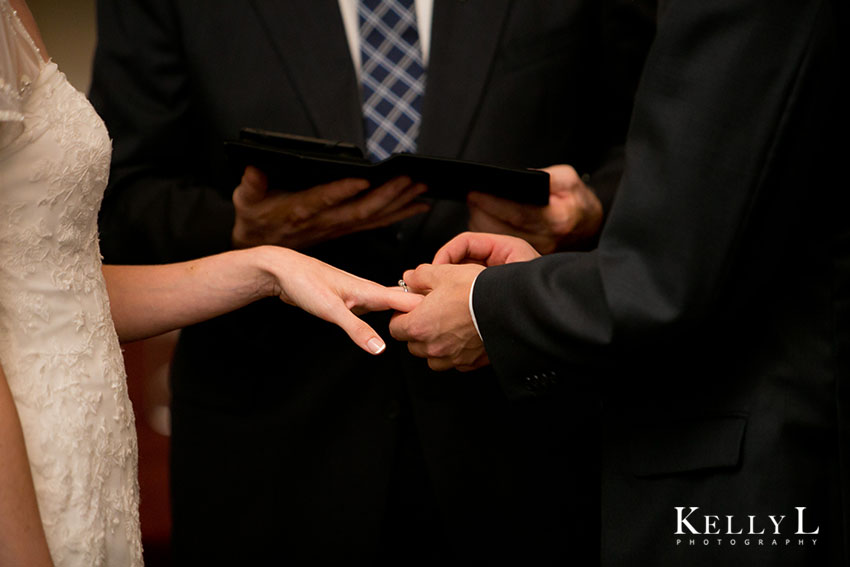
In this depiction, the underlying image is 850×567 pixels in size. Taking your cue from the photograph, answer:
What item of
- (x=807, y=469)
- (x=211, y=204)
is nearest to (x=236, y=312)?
(x=211, y=204)

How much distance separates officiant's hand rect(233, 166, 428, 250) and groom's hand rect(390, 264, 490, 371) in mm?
123

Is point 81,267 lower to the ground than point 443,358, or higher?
higher

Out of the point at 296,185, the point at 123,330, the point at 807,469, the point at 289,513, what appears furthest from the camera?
the point at 289,513

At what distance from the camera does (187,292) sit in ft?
4.70

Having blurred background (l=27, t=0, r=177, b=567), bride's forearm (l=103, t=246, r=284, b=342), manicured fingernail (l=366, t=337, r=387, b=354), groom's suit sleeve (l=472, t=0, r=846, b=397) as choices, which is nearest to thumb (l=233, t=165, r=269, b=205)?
bride's forearm (l=103, t=246, r=284, b=342)

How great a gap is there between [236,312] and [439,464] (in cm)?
49

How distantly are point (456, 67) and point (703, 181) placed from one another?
2.14 ft

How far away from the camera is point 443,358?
1437 millimetres

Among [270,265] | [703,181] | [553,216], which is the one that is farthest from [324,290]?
[703,181]

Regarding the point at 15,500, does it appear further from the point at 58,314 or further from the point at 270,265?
the point at 270,265

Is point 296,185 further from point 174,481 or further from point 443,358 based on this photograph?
point 174,481

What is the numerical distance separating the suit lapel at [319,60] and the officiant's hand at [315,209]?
16 cm

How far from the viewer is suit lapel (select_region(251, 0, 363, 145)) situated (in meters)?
1.62

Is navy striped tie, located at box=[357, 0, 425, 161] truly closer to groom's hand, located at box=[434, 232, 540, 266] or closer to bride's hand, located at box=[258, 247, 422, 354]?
groom's hand, located at box=[434, 232, 540, 266]
